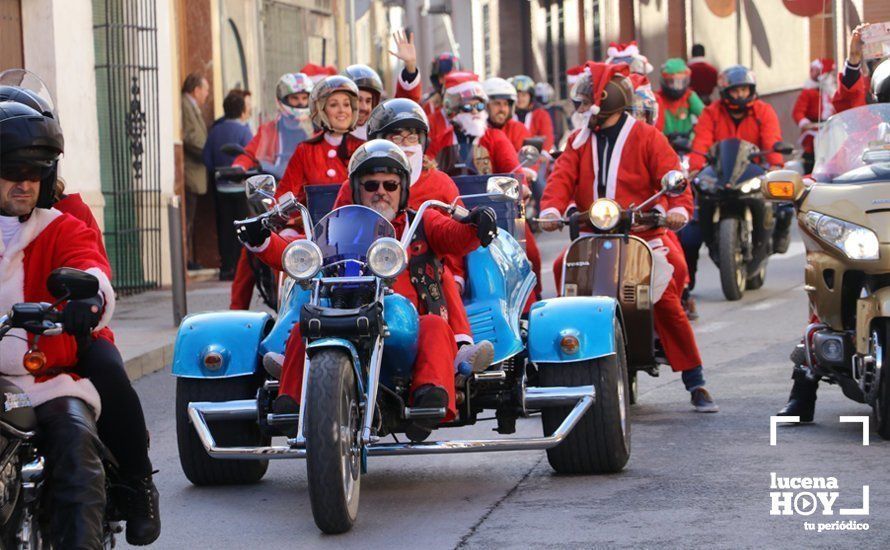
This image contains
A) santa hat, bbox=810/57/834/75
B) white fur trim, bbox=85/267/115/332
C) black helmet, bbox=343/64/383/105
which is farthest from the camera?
santa hat, bbox=810/57/834/75

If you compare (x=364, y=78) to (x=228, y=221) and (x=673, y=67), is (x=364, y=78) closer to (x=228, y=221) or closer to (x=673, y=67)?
(x=228, y=221)

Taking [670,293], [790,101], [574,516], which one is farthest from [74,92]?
[790,101]

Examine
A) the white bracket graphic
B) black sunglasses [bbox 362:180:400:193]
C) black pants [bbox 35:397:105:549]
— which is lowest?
the white bracket graphic

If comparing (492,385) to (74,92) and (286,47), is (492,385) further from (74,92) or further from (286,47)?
(286,47)

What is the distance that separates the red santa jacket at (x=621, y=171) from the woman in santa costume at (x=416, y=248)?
241 centimetres

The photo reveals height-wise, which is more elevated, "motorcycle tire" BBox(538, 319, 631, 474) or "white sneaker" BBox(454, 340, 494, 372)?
"white sneaker" BBox(454, 340, 494, 372)

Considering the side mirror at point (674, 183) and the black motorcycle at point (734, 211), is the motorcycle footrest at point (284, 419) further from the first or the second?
the black motorcycle at point (734, 211)

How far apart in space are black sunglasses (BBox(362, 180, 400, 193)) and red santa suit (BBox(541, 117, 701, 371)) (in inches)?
95.9

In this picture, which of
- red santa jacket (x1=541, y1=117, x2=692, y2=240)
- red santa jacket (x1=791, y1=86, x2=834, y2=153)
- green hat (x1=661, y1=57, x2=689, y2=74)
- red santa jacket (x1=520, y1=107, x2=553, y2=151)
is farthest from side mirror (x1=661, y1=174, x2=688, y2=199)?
red santa jacket (x1=520, y1=107, x2=553, y2=151)

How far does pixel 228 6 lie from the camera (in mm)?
25438

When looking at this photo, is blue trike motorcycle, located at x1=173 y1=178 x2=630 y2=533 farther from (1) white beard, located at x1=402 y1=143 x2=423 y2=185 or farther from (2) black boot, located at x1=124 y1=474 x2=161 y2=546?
(2) black boot, located at x1=124 y1=474 x2=161 y2=546

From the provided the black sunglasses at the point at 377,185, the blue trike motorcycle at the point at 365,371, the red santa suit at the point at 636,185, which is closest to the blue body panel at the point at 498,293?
the blue trike motorcycle at the point at 365,371

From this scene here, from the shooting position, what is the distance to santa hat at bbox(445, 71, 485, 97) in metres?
13.7

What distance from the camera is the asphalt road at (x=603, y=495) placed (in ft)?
23.0
